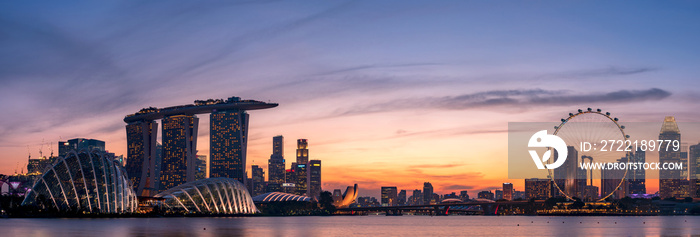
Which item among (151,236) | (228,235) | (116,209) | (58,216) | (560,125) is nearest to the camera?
(151,236)

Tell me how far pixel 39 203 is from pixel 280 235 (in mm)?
83823

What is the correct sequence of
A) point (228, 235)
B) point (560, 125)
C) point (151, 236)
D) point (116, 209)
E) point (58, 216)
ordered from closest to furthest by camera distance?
point (151, 236) < point (228, 235) < point (58, 216) < point (116, 209) < point (560, 125)

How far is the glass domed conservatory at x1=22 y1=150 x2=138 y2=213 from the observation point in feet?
568

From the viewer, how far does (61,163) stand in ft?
572

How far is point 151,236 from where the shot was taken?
9631 cm

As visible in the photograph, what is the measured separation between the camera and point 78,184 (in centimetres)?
17350

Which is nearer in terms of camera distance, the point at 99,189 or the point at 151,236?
the point at 151,236

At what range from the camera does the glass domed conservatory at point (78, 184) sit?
17300 cm

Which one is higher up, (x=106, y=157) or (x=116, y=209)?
(x=106, y=157)

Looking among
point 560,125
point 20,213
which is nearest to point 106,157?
point 20,213

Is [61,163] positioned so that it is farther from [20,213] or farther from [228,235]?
[228,235]

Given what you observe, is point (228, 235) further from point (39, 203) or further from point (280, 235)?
point (39, 203)

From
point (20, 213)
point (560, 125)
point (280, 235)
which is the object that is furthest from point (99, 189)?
point (560, 125)

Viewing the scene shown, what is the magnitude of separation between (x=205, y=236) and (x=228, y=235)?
4798 millimetres
